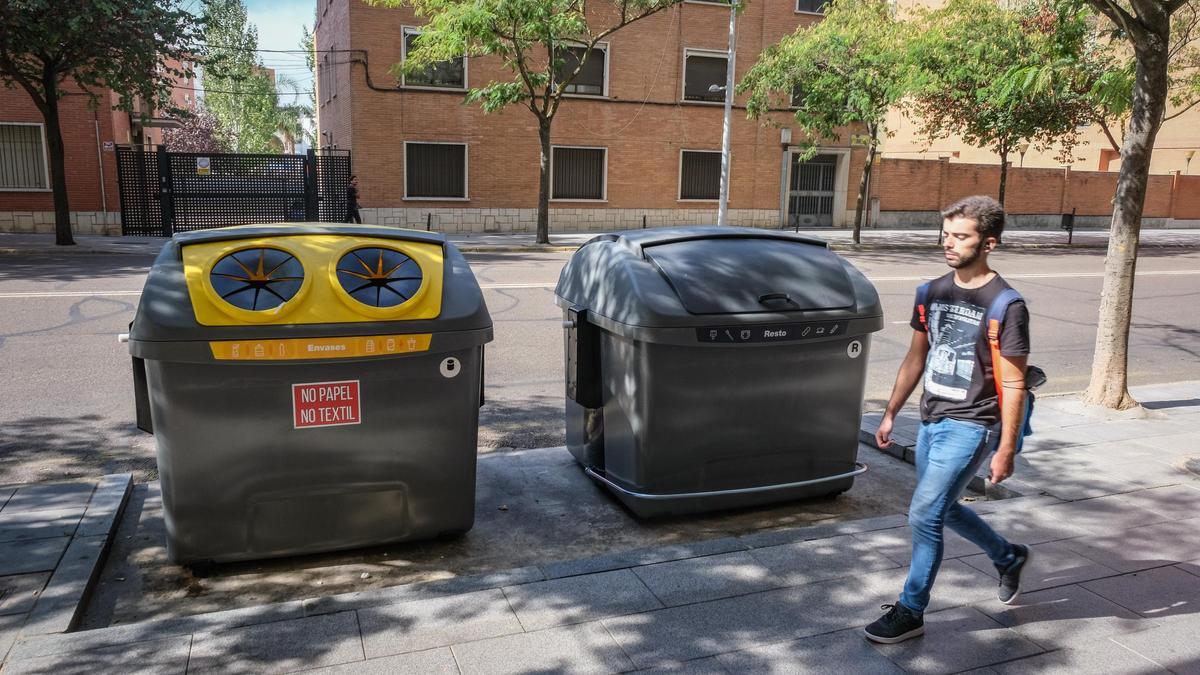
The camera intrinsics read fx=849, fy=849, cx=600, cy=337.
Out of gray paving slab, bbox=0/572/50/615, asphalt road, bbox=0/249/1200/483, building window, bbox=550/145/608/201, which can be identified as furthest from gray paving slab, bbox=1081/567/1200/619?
building window, bbox=550/145/608/201

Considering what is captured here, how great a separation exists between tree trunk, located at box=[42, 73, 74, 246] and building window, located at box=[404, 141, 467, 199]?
843 cm

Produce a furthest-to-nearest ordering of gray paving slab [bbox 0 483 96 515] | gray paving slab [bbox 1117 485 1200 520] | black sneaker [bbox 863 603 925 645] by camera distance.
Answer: gray paving slab [bbox 1117 485 1200 520], gray paving slab [bbox 0 483 96 515], black sneaker [bbox 863 603 925 645]

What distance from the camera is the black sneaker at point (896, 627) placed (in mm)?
3150

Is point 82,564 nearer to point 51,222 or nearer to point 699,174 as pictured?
point 51,222

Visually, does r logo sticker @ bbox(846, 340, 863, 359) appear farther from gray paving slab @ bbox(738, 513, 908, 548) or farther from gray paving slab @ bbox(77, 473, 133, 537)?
gray paving slab @ bbox(77, 473, 133, 537)

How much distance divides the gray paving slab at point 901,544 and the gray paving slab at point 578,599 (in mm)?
1214

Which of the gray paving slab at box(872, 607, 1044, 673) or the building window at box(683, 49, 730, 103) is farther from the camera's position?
the building window at box(683, 49, 730, 103)

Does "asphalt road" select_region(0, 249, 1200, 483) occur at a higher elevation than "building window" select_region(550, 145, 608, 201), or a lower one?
lower

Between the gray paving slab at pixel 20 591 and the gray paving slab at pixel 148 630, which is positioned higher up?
the gray paving slab at pixel 148 630

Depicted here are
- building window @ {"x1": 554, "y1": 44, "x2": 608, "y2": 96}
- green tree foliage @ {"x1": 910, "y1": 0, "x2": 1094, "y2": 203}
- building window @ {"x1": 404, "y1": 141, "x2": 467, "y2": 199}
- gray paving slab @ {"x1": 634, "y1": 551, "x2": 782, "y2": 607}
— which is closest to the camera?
gray paving slab @ {"x1": 634, "y1": 551, "x2": 782, "y2": 607}

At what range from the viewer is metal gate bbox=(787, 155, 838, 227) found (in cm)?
2811

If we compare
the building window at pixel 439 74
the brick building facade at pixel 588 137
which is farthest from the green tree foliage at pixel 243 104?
the building window at pixel 439 74

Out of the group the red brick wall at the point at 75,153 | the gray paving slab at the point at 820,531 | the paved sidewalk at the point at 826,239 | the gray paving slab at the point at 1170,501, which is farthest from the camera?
the red brick wall at the point at 75,153

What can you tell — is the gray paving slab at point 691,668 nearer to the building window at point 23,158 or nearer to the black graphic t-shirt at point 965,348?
the black graphic t-shirt at point 965,348
